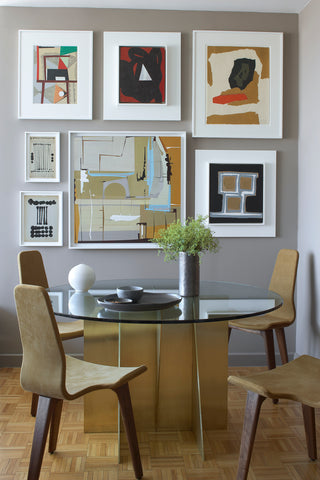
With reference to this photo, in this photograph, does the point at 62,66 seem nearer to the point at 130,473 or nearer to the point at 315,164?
the point at 315,164

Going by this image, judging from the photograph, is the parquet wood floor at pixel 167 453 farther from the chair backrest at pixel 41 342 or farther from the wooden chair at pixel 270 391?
the chair backrest at pixel 41 342

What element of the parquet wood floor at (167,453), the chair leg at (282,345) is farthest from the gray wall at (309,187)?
the parquet wood floor at (167,453)

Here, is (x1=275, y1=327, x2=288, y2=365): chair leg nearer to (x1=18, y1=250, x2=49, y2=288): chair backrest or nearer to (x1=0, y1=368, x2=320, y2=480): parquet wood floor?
(x1=0, y1=368, x2=320, y2=480): parquet wood floor

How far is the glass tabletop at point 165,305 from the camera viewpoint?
1.96m

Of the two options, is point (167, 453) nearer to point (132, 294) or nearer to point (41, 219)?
point (132, 294)

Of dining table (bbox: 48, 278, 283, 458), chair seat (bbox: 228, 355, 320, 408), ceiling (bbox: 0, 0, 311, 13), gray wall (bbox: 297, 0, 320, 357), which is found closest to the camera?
chair seat (bbox: 228, 355, 320, 408)

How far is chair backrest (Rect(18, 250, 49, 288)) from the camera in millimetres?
2934

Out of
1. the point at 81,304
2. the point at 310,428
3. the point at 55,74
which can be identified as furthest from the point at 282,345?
the point at 55,74

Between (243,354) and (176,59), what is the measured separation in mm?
2393

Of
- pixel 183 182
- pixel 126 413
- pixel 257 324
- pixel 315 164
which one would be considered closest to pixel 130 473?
pixel 126 413

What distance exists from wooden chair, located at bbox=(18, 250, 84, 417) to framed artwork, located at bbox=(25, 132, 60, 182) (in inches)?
30.5

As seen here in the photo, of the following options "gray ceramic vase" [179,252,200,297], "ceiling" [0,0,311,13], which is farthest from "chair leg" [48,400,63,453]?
"ceiling" [0,0,311,13]

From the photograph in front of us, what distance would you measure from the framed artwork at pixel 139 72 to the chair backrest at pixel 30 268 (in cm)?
127

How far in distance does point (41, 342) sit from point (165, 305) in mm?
609
